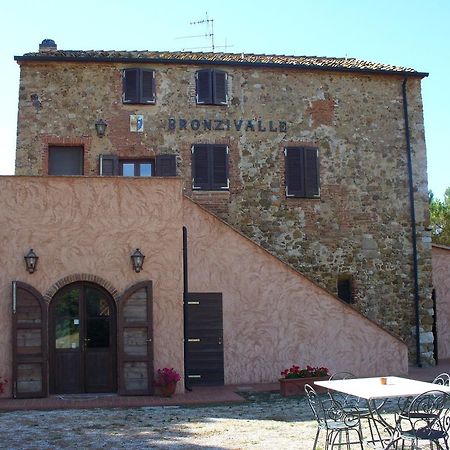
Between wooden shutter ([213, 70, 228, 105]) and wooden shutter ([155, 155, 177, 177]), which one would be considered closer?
wooden shutter ([155, 155, 177, 177])

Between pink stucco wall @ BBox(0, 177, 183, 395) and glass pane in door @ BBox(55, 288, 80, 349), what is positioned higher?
pink stucco wall @ BBox(0, 177, 183, 395)

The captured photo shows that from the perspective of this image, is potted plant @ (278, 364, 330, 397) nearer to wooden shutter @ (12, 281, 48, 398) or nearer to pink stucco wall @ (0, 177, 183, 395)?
pink stucco wall @ (0, 177, 183, 395)

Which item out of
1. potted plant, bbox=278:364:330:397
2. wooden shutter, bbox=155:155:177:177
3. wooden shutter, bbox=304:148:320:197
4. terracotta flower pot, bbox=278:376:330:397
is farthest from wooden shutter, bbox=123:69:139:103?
terracotta flower pot, bbox=278:376:330:397

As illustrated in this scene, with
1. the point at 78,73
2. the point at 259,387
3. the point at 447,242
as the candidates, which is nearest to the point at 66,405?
the point at 259,387

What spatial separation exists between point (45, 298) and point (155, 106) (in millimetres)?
6671

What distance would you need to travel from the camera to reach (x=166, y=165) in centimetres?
1756

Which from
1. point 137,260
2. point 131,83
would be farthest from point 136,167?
point 137,260

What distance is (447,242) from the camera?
35.4 m

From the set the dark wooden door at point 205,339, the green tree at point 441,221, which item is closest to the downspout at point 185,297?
the dark wooden door at point 205,339

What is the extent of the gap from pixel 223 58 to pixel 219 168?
3.03 meters

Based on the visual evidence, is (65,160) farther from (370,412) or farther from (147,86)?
(370,412)

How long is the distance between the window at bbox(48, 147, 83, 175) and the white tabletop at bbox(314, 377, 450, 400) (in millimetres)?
11042

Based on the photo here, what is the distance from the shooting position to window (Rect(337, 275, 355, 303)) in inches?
721

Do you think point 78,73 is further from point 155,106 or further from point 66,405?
point 66,405
